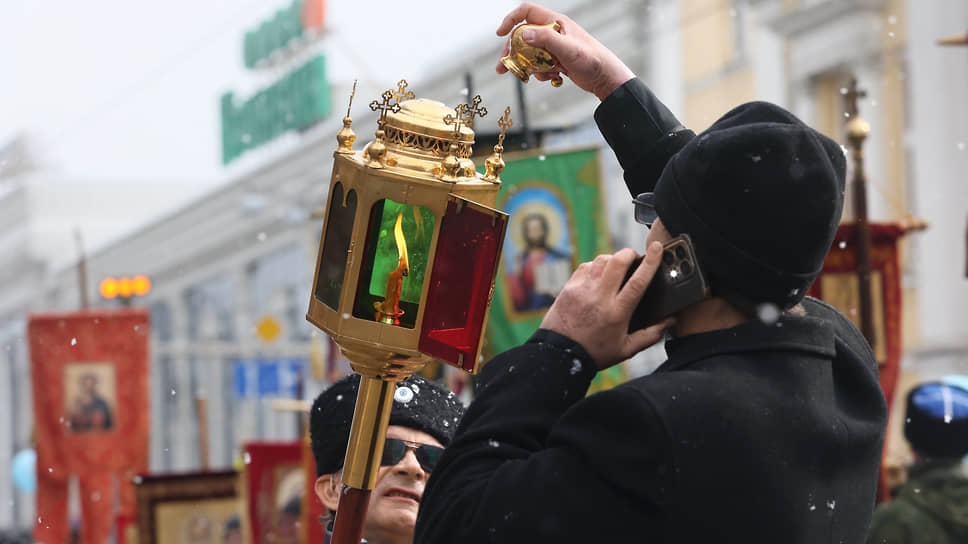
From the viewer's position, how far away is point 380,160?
1.98 metres

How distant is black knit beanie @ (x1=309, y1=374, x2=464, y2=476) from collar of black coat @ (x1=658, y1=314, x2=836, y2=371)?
A: 1.17m

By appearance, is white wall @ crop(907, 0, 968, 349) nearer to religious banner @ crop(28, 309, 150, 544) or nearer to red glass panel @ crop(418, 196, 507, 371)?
religious banner @ crop(28, 309, 150, 544)

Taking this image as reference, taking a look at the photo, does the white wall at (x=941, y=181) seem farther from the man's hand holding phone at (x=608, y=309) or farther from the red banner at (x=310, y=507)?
the man's hand holding phone at (x=608, y=309)

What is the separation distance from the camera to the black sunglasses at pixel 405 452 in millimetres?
2920

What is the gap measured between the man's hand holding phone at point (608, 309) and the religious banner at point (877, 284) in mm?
4804

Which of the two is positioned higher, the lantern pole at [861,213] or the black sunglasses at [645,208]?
the black sunglasses at [645,208]

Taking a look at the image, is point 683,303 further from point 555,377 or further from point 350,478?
point 350,478

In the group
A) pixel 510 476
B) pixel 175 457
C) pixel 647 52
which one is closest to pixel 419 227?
pixel 510 476

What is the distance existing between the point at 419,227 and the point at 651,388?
474 millimetres

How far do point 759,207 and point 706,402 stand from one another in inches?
10.7

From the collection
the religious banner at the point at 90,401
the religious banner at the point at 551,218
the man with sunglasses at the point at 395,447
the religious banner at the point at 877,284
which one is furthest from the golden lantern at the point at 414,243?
the religious banner at the point at 90,401

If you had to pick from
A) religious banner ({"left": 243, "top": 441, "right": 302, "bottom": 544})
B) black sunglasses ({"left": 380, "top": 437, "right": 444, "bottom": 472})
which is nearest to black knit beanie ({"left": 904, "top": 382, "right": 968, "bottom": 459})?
black sunglasses ({"left": 380, "top": 437, "right": 444, "bottom": 472})

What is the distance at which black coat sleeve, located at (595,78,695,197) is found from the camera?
224cm

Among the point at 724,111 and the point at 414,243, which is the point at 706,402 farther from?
the point at 724,111
